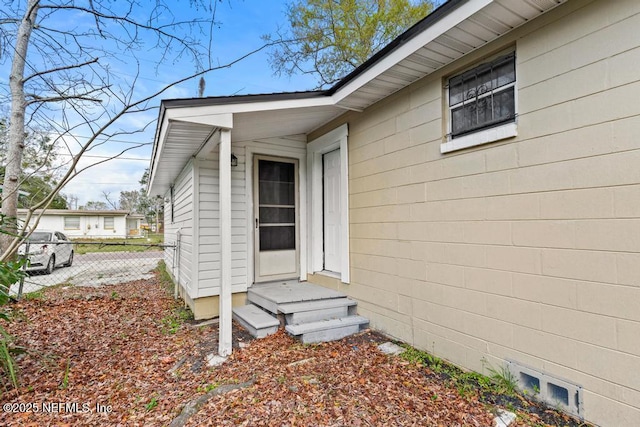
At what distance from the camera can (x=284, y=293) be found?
13.2 ft

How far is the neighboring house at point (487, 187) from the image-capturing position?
1.88 meters

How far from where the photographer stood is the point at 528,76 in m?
2.29

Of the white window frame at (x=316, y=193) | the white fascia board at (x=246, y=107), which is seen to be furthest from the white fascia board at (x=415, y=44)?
the white window frame at (x=316, y=193)

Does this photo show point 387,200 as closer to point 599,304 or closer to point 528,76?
point 528,76

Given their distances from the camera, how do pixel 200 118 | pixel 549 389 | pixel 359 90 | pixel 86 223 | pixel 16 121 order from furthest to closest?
pixel 86 223, pixel 16 121, pixel 359 90, pixel 200 118, pixel 549 389

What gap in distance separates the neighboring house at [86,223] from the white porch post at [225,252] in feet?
75.9

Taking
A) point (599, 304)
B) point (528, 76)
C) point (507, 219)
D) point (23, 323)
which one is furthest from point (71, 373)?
point (528, 76)

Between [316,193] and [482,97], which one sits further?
[316,193]

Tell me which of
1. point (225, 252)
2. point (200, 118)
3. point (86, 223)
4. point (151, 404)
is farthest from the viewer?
point (86, 223)

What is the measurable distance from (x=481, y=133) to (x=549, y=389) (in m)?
1.95

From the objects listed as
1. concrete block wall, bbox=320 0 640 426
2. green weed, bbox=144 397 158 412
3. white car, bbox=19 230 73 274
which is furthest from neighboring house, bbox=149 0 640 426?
white car, bbox=19 230 73 274

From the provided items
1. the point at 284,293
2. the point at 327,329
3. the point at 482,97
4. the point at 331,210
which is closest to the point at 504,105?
the point at 482,97

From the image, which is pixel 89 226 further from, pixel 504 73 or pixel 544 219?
pixel 544 219

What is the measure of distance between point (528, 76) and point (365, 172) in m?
1.86
